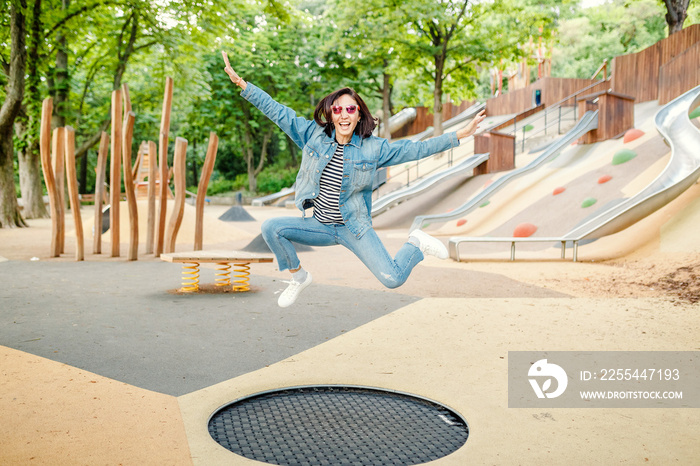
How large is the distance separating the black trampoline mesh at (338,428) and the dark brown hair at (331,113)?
1.89 metres

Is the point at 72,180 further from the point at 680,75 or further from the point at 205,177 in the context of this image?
the point at 680,75

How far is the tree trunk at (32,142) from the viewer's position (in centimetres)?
1884

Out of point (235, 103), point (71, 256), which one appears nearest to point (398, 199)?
point (71, 256)

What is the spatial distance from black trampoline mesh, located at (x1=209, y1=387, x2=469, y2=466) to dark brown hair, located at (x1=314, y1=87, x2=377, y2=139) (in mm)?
1888

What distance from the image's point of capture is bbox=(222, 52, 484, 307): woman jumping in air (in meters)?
4.30

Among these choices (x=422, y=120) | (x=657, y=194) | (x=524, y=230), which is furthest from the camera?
(x=422, y=120)

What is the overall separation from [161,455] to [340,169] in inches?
88.3

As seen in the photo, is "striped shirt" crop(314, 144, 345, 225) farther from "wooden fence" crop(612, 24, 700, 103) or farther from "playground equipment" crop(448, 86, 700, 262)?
"wooden fence" crop(612, 24, 700, 103)

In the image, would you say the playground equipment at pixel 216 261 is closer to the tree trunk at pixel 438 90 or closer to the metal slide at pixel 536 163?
the metal slide at pixel 536 163

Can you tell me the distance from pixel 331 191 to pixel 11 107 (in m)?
15.0

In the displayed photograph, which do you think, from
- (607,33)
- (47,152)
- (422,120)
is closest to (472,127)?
(47,152)

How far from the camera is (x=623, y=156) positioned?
48.3ft

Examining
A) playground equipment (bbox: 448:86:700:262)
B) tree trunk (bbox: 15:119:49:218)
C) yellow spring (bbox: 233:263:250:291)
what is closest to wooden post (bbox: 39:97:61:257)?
yellow spring (bbox: 233:263:250:291)

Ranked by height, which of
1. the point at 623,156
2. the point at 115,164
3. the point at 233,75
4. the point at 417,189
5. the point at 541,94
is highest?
the point at 541,94
